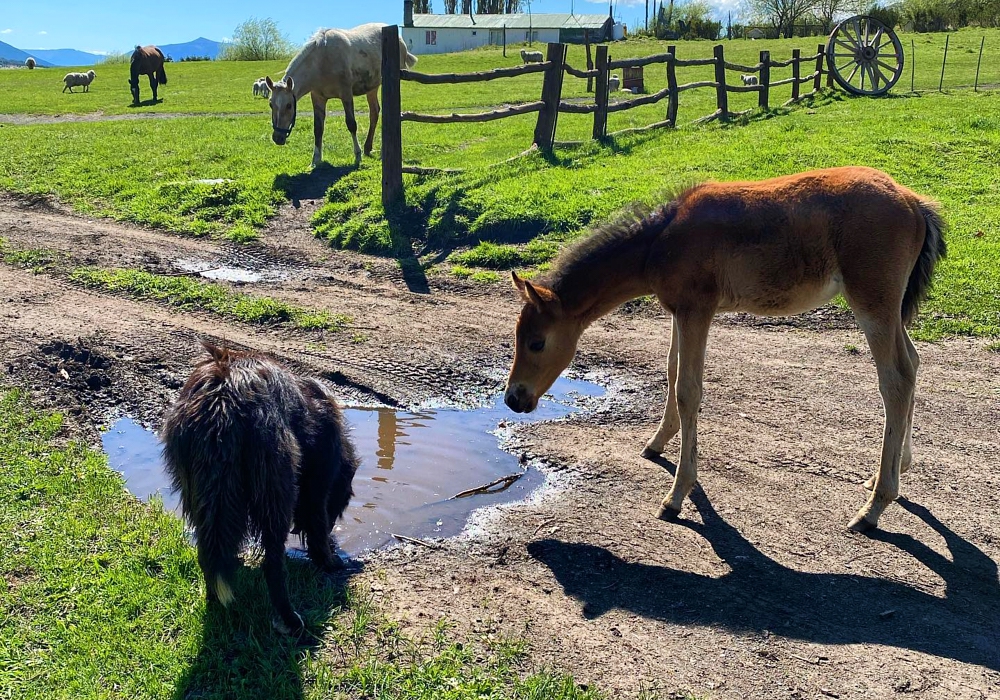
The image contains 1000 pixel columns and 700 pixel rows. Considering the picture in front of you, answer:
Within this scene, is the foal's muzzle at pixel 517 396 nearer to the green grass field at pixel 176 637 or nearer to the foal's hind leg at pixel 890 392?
the green grass field at pixel 176 637

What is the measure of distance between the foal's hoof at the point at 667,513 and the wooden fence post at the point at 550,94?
8984 mm

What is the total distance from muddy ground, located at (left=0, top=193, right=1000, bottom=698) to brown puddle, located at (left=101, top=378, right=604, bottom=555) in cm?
20

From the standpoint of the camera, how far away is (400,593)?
12.4ft

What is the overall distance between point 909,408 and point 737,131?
37.3 ft

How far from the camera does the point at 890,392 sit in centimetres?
456

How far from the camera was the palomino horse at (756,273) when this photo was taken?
450cm

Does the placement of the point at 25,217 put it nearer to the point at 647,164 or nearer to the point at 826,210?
the point at 647,164

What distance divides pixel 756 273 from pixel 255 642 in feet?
10.9

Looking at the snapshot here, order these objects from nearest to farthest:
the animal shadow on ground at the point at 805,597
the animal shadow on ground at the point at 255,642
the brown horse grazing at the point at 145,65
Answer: the animal shadow on ground at the point at 255,642
the animal shadow on ground at the point at 805,597
the brown horse grazing at the point at 145,65

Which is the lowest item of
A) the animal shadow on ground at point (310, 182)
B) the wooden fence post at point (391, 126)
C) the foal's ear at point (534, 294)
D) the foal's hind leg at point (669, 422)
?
the foal's hind leg at point (669, 422)

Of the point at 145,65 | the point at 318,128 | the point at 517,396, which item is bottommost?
the point at 517,396

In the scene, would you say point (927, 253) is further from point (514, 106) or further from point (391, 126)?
point (514, 106)

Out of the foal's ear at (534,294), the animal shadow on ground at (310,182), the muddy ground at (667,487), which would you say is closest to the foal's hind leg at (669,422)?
the muddy ground at (667,487)

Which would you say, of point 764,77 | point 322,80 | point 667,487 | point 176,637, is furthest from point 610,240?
point 764,77
